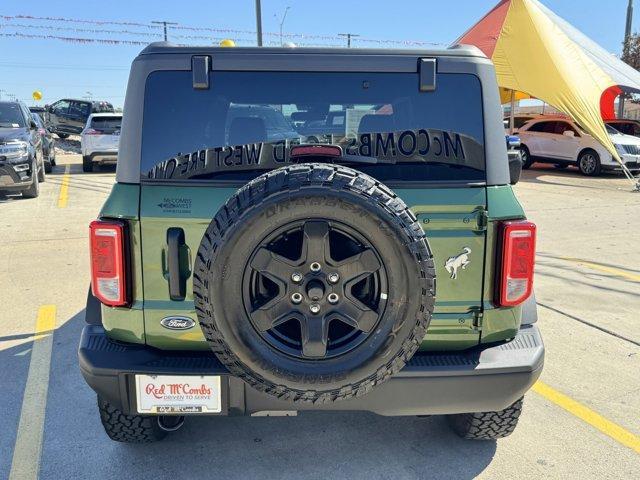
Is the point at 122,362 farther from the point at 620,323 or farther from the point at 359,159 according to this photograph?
the point at 620,323

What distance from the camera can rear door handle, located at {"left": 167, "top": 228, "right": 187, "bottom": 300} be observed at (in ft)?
7.38

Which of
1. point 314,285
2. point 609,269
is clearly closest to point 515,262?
point 314,285

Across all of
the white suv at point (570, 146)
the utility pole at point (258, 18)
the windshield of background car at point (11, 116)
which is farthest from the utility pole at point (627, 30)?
the windshield of background car at point (11, 116)

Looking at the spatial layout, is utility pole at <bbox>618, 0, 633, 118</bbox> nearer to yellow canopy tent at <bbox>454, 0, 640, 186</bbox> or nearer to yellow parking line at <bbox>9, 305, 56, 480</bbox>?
yellow canopy tent at <bbox>454, 0, 640, 186</bbox>

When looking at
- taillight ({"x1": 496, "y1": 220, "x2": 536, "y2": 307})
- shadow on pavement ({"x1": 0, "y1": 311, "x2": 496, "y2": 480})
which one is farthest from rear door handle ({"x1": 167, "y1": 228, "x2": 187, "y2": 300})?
taillight ({"x1": 496, "y1": 220, "x2": 536, "y2": 307})

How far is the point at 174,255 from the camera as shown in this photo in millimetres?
2258

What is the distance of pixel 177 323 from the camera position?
7.66 ft

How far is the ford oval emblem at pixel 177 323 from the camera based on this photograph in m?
2.33

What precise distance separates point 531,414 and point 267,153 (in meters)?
2.20

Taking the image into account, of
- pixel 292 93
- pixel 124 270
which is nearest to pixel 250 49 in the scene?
pixel 292 93

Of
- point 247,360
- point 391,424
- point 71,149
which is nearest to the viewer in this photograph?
point 247,360

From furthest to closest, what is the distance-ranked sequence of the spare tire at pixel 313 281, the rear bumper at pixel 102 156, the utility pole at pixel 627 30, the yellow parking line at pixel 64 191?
the utility pole at pixel 627 30 < the rear bumper at pixel 102 156 < the yellow parking line at pixel 64 191 < the spare tire at pixel 313 281

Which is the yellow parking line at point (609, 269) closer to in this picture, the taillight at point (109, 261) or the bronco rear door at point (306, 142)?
the bronco rear door at point (306, 142)

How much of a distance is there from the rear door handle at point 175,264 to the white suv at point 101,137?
12.7 m
